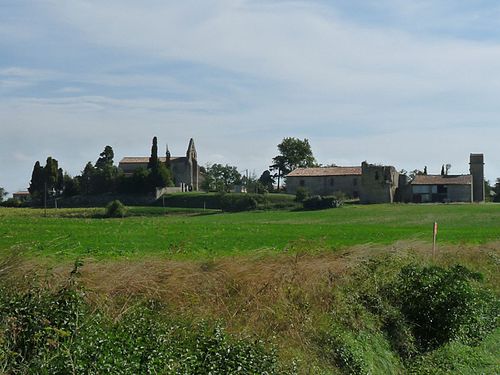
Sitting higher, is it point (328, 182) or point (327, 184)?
point (328, 182)

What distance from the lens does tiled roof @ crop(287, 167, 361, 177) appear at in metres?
133

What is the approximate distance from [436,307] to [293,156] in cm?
13639

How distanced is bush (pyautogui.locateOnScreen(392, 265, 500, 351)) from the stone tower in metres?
113

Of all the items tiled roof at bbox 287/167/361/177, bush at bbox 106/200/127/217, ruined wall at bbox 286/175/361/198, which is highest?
tiled roof at bbox 287/167/361/177

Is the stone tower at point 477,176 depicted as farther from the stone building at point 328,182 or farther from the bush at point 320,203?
the bush at point 320,203

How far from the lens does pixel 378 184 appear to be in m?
123

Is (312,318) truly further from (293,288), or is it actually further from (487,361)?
(487,361)

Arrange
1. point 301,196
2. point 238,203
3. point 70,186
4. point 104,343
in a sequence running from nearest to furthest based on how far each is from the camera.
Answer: point 104,343 → point 238,203 → point 301,196 → point 70,186

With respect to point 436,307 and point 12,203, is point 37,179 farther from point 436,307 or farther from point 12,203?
point 436,307

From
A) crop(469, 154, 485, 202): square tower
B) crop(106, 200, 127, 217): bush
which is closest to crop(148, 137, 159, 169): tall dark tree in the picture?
crop(106, 200, 127, 217): bush

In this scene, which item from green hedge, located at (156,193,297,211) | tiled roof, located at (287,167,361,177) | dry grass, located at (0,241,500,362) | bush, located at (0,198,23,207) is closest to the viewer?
dry grass, located at (0,241,500,362)

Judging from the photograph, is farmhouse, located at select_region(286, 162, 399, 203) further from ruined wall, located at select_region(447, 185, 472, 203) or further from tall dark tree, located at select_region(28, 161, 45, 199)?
tall dark tree, located at select_region(28, 161, 45, 199)

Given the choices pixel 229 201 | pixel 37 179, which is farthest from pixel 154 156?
pixel 229 201

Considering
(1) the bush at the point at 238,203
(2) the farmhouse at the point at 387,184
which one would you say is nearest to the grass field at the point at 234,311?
(1) the bush at the point at 238,203
